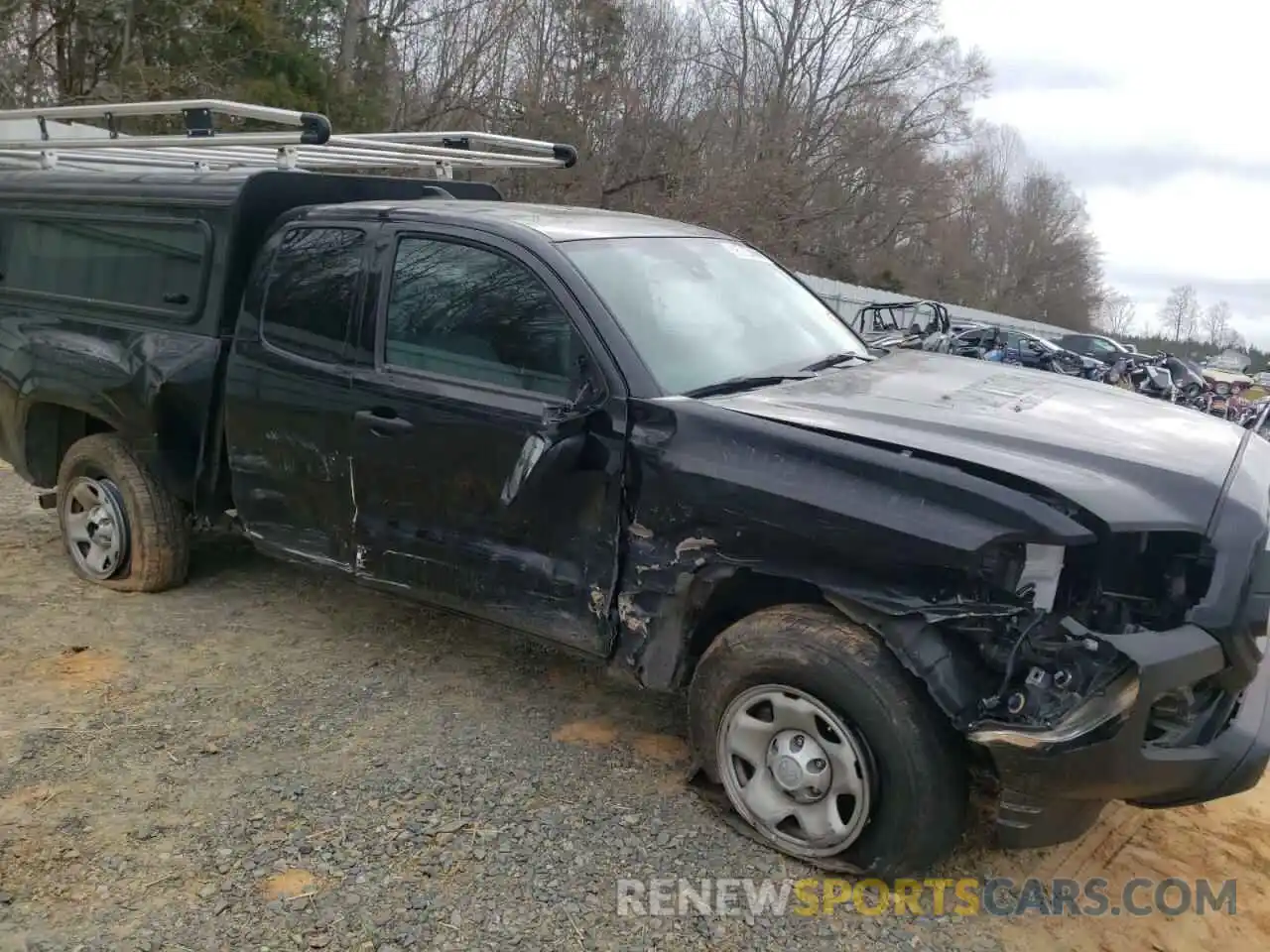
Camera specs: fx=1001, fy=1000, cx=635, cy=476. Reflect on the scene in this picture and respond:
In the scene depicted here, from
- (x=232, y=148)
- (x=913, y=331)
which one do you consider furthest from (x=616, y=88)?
(x=232, y=148)

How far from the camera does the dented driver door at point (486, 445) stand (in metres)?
3.28

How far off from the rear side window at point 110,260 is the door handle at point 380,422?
1.24 m

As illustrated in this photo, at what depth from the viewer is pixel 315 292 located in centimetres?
406

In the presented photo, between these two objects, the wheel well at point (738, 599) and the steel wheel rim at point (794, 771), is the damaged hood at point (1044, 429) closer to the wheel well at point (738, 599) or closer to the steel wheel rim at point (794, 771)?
the wheel well at point (738, 599)

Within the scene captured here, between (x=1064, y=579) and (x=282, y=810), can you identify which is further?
(x=282, y=810)

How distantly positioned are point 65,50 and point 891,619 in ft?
60.4

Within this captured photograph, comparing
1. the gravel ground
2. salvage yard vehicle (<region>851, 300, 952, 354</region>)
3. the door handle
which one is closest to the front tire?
the gravel ground

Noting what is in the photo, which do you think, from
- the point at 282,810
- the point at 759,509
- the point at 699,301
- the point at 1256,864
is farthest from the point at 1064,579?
the point at 282,810

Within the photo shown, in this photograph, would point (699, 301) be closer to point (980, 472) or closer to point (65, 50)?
point (980, 472)

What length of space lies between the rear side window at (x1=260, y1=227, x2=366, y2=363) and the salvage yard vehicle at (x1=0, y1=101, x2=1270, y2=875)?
2 cm

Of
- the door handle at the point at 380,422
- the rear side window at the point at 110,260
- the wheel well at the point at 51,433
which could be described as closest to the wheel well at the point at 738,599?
the door handle at the point at 380,422

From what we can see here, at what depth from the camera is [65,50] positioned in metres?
16.3

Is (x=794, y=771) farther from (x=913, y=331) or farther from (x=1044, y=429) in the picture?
(x=913, y=331)

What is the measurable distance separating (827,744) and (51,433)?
4333 mm
